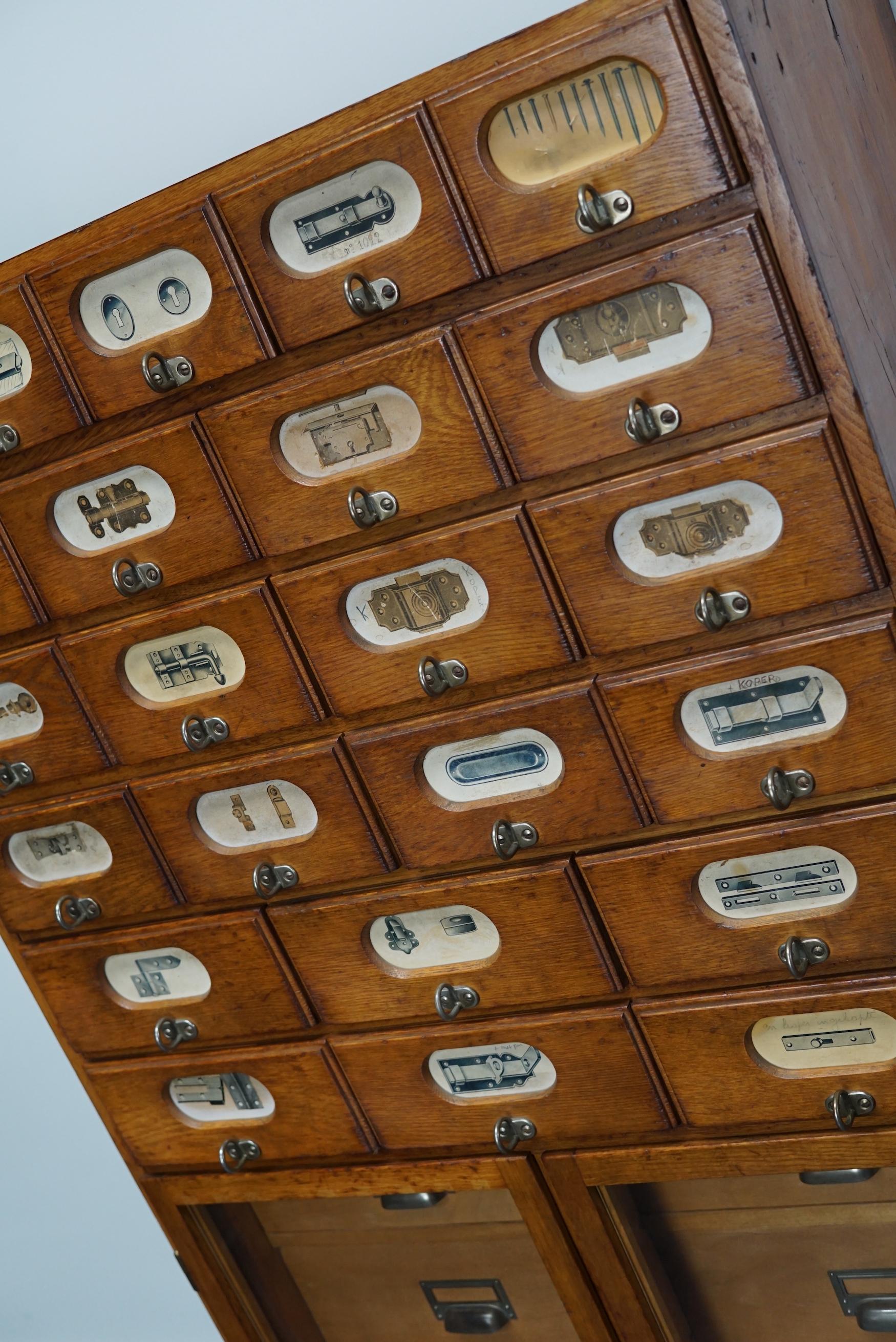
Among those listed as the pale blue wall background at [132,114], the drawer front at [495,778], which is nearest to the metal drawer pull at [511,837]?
the drawer front at [495,778]

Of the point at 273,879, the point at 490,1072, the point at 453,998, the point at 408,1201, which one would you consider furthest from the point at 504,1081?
the point at 273,879

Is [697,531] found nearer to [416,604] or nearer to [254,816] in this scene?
[416,604]

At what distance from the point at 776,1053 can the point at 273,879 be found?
69 centimetres

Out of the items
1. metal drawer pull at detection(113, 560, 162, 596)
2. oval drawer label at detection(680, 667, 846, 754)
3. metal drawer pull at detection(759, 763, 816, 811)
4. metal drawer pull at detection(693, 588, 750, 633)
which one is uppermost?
metal drawer pull at detection(113, 560, 162, 596)

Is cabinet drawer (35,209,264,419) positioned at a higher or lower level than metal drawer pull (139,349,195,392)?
higher

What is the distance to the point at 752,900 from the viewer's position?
1581mm

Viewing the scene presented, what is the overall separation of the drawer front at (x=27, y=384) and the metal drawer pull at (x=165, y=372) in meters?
0.15

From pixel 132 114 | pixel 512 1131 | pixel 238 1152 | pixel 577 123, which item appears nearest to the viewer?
pixel 577 123

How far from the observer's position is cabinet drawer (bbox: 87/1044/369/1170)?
1923mm

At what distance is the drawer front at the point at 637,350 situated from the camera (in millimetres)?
1329

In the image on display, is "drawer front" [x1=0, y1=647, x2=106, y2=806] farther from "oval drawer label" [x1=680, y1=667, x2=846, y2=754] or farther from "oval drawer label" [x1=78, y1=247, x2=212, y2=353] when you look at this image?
"oval drawer label" [x1=680, y1=667, x2=846, y2=754]

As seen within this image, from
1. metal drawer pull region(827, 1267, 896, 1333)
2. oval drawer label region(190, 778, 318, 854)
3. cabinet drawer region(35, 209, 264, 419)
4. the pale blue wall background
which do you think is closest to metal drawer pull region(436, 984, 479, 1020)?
oval drawer label region(190, 778, 318, 854)

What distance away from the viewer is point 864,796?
1474mm

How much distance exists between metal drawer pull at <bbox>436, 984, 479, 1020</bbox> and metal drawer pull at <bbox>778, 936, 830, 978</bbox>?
420 millimetres
